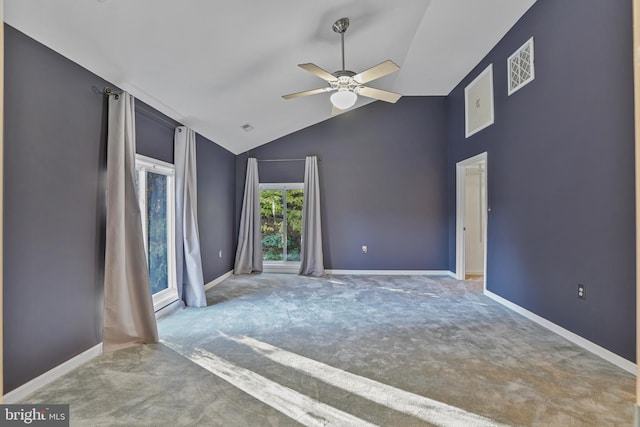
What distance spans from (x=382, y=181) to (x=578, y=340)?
3.72 m

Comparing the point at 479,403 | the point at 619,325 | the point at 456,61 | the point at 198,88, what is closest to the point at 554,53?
the point at 456,61

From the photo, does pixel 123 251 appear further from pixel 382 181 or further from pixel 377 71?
pixel 382 181

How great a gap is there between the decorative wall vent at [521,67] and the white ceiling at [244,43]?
1.22 feet

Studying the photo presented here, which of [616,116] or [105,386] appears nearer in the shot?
[105,386]

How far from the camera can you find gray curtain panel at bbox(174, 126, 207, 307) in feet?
13.2

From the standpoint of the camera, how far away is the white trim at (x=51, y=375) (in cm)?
212

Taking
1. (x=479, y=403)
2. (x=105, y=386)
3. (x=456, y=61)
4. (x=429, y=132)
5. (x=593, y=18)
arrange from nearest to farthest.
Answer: (x=479, y=403)
(x=105, y=386)
(x=593, y=18)
(x=456, y=61)
(x=429, y=132)

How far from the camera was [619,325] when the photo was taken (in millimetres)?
2576

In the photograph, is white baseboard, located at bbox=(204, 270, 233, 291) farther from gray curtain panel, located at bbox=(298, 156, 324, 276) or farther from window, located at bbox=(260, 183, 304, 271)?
gray curtain panel, located at bbox=(298, 156, 324, 276)

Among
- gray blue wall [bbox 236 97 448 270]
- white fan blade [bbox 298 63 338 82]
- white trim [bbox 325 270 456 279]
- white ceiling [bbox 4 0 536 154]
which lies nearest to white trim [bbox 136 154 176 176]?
white ceiling [bbox 4 0 536 154]

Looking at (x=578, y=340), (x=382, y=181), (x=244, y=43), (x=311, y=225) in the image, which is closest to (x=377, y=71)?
(x=244, y=43)

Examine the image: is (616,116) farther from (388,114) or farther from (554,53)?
(388,114)

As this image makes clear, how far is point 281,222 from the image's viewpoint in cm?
636

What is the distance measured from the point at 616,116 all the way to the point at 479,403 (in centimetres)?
233
